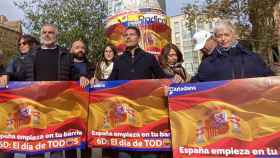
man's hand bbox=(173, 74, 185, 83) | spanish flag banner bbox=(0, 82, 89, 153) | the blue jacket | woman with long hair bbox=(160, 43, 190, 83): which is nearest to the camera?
the blue jacket

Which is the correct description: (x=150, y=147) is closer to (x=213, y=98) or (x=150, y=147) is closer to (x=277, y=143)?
(x=213, y=98)

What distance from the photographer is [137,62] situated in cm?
583

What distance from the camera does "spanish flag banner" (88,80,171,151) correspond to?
573cm

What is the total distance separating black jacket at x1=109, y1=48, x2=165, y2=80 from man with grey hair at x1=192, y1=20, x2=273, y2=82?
84cm

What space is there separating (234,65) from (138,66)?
135 centimetres

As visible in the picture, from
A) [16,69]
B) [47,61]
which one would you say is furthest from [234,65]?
[16,69]

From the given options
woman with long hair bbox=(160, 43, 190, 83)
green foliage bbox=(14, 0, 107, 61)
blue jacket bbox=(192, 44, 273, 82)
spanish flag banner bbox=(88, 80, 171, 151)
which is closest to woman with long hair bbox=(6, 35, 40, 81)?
spanish flag banner bbox=(88, 80, 171, 151)

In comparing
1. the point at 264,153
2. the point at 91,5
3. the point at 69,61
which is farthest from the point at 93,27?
the point at 264,153

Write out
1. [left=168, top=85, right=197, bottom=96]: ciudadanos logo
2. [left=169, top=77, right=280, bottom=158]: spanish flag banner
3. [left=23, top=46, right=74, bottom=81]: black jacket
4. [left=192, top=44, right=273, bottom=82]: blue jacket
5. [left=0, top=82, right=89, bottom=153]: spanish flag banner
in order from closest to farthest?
[left=169, top=77, right=280, bottom=158]: spanish flag banner, [left=192, top=44, right=273, bottom=82]: blue jacket, [left=168, top=85, right=197, bottom=96]: ciudadanos logo, [left=0, top=82, right=89, bottom=153]: spanish flag banner, [left=23, top=46, right=74, bottom=81]: black jacket

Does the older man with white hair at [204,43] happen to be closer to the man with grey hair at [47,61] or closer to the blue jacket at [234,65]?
the blue jacket at [234,65]

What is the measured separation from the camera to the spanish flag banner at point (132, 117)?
5730mm

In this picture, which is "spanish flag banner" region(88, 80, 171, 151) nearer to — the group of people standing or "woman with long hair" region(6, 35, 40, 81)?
the group of people standing

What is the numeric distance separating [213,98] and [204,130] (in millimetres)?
393

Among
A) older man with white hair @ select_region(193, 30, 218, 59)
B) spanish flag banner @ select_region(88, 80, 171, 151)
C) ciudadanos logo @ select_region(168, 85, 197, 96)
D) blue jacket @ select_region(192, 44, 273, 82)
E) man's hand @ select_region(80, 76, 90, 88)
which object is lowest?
spanish flag banner @ select_region(88, 80, 171, 151)
